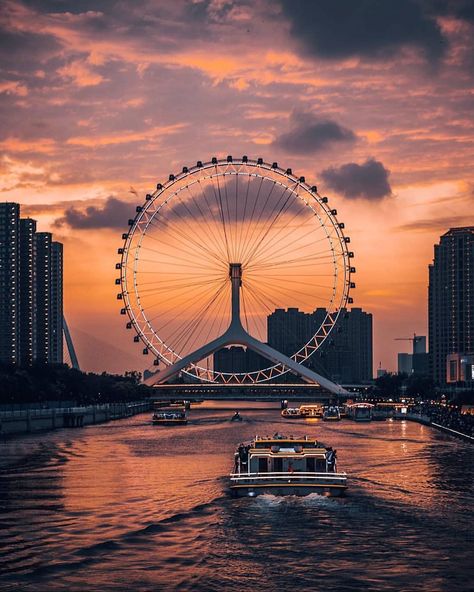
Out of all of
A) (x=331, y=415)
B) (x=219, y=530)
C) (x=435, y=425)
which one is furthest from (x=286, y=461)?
(x=331, y=415)

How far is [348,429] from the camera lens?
10869 centimetres

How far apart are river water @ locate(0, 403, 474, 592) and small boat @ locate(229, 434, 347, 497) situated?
1.84ft

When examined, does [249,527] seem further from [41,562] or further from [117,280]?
[117,280]

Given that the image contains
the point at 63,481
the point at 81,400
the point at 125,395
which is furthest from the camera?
the point at 125,395

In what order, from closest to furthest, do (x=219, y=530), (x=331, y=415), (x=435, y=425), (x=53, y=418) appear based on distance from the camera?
1. (x=219, y=530)
2. (x=435, y=425)
3. (x=53, y=418)
4. (x=331, y=415)

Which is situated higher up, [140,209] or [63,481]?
[140,209]

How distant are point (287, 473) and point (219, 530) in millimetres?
6719

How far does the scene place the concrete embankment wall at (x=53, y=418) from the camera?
308 feet

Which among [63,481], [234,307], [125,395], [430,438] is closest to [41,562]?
[63,481]

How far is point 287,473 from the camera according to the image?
44.2 m

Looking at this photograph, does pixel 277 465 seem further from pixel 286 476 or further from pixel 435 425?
pixel 435 425

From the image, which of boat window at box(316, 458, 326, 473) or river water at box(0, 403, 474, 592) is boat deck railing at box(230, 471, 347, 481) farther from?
boat window at box(316, 458, 326, 473)

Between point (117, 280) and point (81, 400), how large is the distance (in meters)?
43.3

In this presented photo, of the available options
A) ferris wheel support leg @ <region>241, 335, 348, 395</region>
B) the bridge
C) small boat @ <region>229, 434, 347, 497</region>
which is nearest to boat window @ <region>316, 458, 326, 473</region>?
small boat @ <region>229, 434, 347, 497</region>
